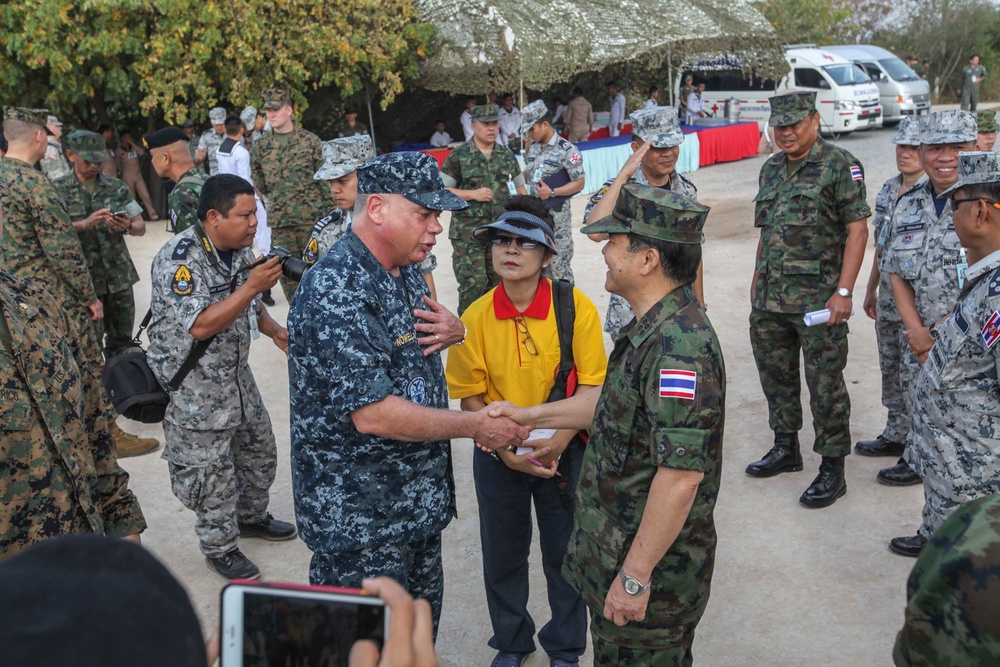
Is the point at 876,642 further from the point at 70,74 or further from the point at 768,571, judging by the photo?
the point at 70,74

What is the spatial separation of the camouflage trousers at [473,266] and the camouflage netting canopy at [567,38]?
9.78 metres

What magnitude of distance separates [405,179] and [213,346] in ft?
5.88

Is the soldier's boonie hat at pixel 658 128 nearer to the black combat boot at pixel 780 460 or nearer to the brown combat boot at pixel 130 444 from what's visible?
the black combat boot at pixel 780 460

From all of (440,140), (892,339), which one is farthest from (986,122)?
(440,140)

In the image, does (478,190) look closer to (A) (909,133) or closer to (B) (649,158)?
(B) (649,158)

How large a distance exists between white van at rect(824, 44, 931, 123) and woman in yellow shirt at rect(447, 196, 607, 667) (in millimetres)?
22876

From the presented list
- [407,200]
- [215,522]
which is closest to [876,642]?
[407,200]

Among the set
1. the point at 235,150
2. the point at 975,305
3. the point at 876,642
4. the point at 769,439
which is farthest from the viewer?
the point at 235,150

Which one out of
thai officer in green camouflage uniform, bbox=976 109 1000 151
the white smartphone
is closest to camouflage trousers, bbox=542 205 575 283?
thai officer in green camouflage uniform, bbox=976 109 1000 151

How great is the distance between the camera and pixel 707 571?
2727 millimetres

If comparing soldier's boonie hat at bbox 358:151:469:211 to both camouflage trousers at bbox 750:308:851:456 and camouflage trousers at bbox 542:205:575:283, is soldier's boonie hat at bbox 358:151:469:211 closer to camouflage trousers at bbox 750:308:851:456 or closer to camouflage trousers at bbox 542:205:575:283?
camouflage trousers at bbox 750:308:851:456

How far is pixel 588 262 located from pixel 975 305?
7.81 meters

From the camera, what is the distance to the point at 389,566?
3008 mm

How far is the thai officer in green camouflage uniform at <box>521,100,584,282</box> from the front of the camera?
25.6 feet
